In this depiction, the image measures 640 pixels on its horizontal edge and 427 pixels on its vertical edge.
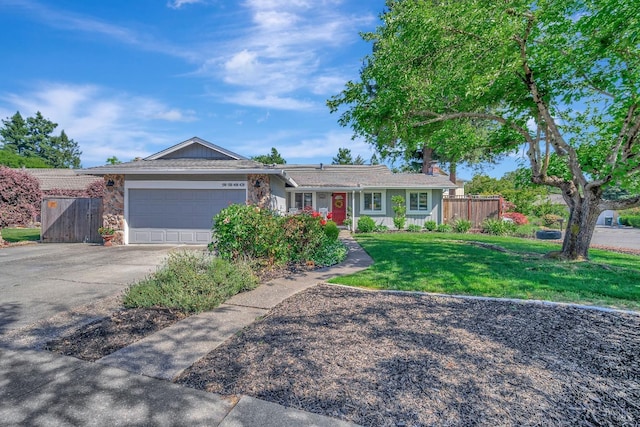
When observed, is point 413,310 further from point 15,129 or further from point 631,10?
point 15,129

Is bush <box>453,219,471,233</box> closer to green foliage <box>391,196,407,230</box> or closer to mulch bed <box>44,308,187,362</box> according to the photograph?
green foliage <box>391,196,407,230</box>

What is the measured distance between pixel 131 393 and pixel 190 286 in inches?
85.5

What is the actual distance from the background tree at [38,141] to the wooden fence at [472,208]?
64986mm

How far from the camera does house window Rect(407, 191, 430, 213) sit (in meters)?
17.9

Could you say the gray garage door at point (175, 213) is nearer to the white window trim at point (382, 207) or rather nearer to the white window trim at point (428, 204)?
the white window trim at point (382, 207)

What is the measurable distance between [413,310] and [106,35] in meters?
12.0

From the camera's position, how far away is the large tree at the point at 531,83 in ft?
20.2

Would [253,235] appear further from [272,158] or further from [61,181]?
[272,158]

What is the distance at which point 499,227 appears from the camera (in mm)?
16094

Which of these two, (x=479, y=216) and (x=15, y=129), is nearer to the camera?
(x=479, y=216)

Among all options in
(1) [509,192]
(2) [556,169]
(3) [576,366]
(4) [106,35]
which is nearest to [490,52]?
(2) [556,169]

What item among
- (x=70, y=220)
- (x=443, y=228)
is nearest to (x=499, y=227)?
(x=443, y=228)

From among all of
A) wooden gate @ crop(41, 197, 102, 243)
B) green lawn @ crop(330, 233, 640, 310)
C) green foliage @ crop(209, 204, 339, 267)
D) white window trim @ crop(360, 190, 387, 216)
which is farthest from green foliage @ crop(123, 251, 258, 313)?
white window trim @ crop(360, 190, 387, 216)

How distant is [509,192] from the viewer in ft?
71.4
